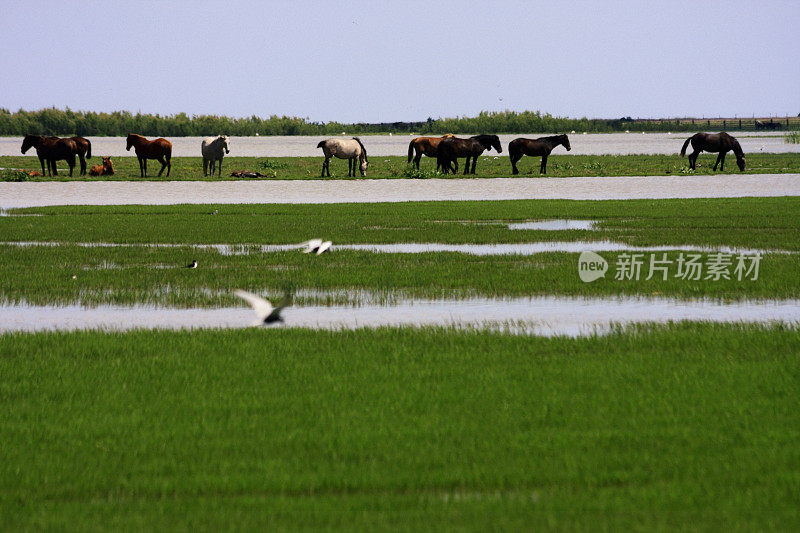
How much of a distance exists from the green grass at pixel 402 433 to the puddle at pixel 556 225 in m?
15.5

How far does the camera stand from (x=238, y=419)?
333 inches

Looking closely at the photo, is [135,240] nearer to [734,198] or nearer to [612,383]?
[612,383]

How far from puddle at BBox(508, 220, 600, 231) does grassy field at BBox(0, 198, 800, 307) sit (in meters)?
0.48

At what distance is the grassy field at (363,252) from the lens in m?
16.5

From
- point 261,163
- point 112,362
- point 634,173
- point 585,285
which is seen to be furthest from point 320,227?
point 261,163

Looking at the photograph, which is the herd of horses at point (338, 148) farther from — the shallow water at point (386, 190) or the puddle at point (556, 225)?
the puddle at point (556, 225)

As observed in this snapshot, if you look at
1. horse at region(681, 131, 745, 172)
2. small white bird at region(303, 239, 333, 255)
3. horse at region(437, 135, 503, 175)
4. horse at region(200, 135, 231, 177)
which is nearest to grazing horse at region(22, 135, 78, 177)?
horse at region(200, 135, 231, 177)

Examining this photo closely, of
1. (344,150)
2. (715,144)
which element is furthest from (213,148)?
(715,144)

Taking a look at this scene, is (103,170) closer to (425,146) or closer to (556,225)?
(425,146)

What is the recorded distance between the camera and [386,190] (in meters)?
46.4

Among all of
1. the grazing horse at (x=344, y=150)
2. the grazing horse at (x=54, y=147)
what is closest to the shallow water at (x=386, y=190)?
the grazing horse at (x=344, y=150)

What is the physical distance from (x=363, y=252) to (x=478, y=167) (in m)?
42.6

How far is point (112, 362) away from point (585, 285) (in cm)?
846

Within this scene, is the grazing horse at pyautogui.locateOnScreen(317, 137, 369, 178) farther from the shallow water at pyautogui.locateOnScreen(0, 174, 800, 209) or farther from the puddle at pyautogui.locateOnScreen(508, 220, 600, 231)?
the puddle at pyautogui.locateOnScreen(508, 220, 600, 231)
